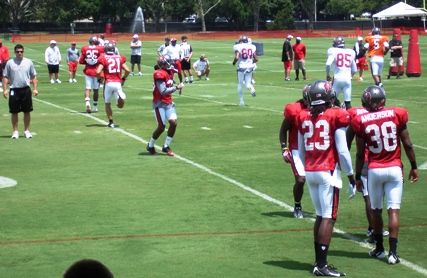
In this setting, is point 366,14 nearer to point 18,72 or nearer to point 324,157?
point 18,72

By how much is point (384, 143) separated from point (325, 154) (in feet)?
2.22

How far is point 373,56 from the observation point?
28.8 m

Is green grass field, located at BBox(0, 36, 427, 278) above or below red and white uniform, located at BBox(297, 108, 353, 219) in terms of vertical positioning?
below

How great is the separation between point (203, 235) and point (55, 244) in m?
1.75

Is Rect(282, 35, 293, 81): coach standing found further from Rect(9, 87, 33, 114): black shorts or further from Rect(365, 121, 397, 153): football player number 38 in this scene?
Rect(365, 121, 397, 153): football player number 38

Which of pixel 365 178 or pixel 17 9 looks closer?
pixel 365 178

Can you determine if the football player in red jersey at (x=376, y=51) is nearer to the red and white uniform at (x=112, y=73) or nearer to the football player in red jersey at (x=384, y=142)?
the red and white uniform at (x=112, y=73)

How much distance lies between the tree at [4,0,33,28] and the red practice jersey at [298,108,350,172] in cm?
9328

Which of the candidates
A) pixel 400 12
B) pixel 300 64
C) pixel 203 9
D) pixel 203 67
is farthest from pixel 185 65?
pixel 203 9

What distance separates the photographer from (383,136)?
8.96 metres

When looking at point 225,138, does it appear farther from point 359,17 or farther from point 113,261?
point 359,17

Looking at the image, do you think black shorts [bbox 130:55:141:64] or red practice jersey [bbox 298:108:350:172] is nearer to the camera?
red practice jersey [bbox 298:108:350:172]

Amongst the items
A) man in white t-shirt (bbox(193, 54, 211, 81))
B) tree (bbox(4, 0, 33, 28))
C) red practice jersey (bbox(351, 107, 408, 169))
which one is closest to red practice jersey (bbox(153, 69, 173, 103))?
red practice jersey (bbox(351, 107, 408, 169))

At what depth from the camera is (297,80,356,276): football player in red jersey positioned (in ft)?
28.3
